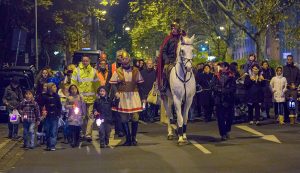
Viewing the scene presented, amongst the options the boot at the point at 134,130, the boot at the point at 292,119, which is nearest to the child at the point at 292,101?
the boot at the point at 292,119

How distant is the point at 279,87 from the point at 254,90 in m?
0.81

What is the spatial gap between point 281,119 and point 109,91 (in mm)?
6593

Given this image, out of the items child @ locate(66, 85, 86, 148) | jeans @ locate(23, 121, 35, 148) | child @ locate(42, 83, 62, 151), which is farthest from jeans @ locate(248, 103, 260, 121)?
jeans @ locate(23, 121, 35, 148)

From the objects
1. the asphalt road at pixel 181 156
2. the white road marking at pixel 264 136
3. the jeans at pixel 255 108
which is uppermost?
the jeans at pixel 255 108

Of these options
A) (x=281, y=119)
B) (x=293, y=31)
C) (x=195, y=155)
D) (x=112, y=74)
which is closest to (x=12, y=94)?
(x=112, y=74)

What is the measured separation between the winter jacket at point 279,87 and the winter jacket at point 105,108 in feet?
22.0

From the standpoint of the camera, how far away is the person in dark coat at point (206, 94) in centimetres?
2273

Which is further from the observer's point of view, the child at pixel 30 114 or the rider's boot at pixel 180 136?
the child at pixel 30 114

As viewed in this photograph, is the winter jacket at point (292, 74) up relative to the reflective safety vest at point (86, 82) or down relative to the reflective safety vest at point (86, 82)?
up

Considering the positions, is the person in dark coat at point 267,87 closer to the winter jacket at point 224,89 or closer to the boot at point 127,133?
the winter jacket at point 224,89

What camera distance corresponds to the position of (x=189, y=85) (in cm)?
1623

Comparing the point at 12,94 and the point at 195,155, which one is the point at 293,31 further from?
the point at 195,155

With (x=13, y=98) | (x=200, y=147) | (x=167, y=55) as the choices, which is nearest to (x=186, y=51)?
(x=167, y=55)

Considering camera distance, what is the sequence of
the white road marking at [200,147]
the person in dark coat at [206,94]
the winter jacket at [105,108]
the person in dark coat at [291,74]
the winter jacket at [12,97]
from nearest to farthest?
the white road marking at [200,147] < the winter jacket at [105,108] < the winter jacket at [12,97] < the person in dark coat at [291,74] < the person in dark coat at [206,94]
